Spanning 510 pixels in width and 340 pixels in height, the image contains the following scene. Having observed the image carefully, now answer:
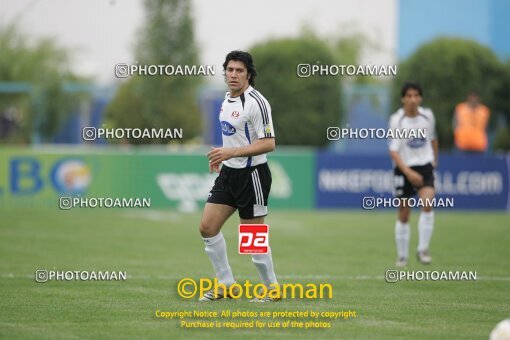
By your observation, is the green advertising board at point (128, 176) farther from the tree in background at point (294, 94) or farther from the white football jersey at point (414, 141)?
the white football jersey at point (414, 141)

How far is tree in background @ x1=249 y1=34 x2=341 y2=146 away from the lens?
108 feet

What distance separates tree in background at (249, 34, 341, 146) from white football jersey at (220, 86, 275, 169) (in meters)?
21.7

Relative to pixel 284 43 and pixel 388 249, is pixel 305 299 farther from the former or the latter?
pixel 284 43

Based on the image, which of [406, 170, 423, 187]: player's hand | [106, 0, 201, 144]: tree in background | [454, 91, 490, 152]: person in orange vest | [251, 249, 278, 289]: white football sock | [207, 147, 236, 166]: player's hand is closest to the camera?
[207, 147, 236, 166]: player's hand

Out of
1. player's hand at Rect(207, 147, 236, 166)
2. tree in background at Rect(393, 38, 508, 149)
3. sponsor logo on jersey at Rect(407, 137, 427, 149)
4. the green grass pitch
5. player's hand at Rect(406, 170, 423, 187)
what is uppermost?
tree in background at Rect(393, 38, 508, 149)

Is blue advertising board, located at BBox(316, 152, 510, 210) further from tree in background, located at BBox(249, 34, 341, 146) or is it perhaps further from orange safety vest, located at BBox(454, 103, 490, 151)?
tree in background, located at BBox(249, 34, 341, 146)

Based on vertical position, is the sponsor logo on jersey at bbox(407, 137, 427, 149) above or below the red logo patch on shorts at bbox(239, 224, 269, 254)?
above

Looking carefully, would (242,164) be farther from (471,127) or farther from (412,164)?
(471,127)

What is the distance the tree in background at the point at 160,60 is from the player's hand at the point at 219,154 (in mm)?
21631

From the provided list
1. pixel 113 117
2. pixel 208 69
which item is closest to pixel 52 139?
pixel 113 117

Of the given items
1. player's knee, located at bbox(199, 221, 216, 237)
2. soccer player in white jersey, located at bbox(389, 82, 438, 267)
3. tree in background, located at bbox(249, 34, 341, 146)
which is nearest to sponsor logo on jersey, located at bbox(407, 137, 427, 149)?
soccer player in white jersey, located at bbox(389, 82, 438, 267)

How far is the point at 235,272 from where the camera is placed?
46.4 ft

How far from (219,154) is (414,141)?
566 cm

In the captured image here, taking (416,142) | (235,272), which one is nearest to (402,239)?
(416,142)
